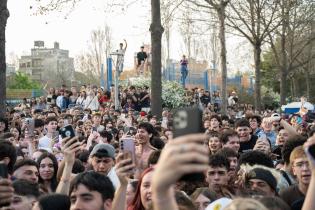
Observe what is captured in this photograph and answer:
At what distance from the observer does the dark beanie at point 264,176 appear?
599 cm

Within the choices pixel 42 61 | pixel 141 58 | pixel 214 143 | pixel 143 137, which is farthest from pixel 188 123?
pixel 42 61

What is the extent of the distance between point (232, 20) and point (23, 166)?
74.0 feet

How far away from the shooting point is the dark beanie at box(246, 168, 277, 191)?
5.99 metres

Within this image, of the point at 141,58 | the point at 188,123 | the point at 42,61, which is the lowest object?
the point at 188,123

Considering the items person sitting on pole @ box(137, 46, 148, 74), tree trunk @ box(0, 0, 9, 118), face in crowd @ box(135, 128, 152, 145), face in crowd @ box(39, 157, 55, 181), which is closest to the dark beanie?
face in crowd @ box(39, 157, 55, 181)

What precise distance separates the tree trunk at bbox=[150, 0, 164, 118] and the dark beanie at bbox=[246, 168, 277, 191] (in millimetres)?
11463

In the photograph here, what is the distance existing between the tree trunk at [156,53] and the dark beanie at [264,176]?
1146 cm

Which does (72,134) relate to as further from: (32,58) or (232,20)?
(32,58)

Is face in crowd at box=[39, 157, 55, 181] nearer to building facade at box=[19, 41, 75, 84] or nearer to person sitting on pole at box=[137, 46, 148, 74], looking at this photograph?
person sitting on pole at box=[137, 46, 148, 74]

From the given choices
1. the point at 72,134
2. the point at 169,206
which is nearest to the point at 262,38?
the point at 72,134

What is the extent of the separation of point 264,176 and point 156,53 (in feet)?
38.1

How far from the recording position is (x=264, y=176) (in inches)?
238

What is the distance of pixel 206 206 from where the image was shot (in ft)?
17.1

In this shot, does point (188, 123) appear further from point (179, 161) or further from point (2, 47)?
point (2, 47)
